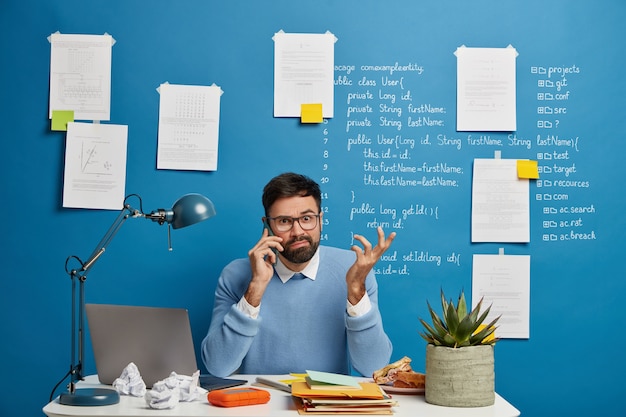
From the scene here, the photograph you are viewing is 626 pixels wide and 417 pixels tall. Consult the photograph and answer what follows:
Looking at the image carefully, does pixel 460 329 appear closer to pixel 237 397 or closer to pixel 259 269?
pixel 237 397

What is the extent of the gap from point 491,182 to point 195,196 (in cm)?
155

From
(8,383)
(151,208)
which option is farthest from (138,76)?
(8,383)

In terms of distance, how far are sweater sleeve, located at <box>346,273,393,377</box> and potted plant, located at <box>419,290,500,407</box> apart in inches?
19.1

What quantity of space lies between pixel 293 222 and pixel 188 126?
85 centimetres

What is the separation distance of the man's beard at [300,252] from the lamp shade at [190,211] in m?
0.50

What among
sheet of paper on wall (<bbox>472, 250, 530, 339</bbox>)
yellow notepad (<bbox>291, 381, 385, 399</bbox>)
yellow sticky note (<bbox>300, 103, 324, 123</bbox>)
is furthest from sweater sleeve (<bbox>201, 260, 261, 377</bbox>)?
sheet of paper on wall (<bbox>472, 250, 530, 339</bbox>)

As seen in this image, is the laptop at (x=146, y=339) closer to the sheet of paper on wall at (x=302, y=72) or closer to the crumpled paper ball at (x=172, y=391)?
the crumpled paper ball at (x=172, y=391)

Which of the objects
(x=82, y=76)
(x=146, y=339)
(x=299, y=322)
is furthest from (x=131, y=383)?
(x=82, y=76)

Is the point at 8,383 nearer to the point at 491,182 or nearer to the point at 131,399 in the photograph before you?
the point at 131,399

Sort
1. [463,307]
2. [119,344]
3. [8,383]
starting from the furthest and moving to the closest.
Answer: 1. [8,383]
2. [119,344]
3. [463,307]

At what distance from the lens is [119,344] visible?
7.55 feet

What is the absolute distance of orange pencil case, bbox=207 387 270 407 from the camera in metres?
2.08

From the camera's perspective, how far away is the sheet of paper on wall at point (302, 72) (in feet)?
11.2

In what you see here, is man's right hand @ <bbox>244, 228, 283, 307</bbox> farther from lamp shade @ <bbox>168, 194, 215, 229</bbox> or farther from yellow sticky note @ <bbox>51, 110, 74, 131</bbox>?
yellow sticky note @ <bbox>51, 110, 74, 131</bbox>
